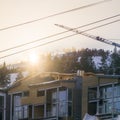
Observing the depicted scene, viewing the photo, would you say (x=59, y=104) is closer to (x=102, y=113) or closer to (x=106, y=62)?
(x=102, y=113)

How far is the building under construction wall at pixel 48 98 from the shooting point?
52.4 metres

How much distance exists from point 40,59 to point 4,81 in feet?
57.4

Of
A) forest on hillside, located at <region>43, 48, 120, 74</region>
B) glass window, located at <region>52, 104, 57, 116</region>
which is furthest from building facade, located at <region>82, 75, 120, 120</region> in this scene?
forest on hillside, located at <region>43, 48, 120, 74</region>

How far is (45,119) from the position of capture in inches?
2099

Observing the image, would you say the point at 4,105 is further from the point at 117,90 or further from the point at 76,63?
the point at 76,63

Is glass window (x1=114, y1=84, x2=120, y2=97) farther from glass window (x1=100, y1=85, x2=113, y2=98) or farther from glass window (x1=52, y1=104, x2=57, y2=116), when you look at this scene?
glass window (x1=52, y1=104, x2=57, y2=116)

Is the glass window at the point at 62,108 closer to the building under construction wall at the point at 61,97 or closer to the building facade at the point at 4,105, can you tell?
the building under construction wall at the point at 61,97

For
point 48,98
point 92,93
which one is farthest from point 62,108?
point 92,93

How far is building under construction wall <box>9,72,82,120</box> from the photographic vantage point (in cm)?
A: 5238

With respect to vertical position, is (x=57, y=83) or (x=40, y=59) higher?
(x=40, y=59)

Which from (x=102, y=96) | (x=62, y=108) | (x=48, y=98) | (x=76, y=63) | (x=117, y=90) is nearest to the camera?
(x=117, y=90)

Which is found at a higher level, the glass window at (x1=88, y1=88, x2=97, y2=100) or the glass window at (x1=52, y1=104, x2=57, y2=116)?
the glass window at (x1=88, y1=88, x2=97, y2=100)

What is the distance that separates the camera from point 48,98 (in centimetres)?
5397

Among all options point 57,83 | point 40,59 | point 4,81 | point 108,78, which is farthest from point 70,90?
point 40,59
